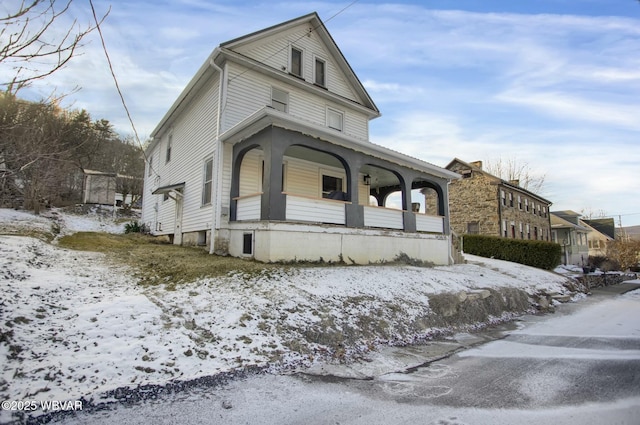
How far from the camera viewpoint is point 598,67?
871cm

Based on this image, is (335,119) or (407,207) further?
(335,119)

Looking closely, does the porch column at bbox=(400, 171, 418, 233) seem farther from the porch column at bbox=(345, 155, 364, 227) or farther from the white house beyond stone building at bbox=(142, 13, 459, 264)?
the porch column at bbox=(345, 155, 364, 227)

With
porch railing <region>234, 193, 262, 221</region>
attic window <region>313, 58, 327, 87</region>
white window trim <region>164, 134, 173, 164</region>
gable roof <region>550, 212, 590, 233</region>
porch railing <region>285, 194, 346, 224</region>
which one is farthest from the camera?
gable roof <region>550, 212, 590, 233</region>

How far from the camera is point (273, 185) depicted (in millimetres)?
7766

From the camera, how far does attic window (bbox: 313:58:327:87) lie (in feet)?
43.4

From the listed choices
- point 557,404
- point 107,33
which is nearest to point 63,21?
point 107,33

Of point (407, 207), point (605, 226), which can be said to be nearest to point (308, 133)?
point (407, 207)

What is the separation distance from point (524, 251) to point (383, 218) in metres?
13.2

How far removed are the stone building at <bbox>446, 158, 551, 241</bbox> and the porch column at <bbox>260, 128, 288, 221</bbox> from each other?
782 inches

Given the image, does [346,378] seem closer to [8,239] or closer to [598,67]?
[8,239]

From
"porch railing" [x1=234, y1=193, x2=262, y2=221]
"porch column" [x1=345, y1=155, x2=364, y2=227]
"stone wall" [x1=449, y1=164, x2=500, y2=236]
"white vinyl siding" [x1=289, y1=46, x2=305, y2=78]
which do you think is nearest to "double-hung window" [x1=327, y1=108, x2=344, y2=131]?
"white vinyl siding" [x1=289, y1=46, x2=305, y2=78]

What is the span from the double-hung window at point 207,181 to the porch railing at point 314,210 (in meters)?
3.71

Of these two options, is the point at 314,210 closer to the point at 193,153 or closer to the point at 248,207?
the point at 248,207

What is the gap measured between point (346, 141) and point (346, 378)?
710cm
